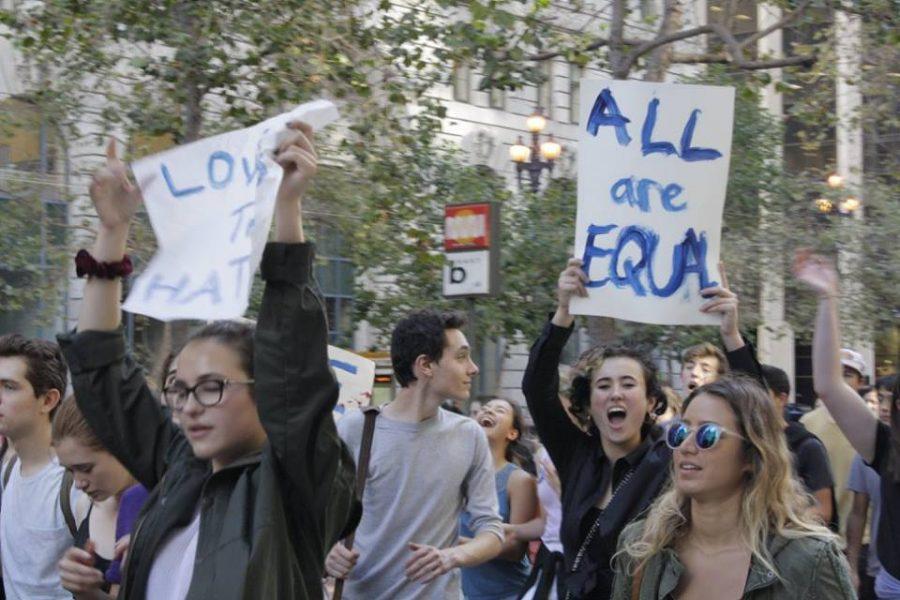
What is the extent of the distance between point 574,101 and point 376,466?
24.5m

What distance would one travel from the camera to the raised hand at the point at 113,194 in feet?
12.3

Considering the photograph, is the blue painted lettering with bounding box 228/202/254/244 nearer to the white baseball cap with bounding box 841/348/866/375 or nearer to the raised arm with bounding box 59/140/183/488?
the raised arm with bounding box 59/140/183/488

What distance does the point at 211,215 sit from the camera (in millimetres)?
3496

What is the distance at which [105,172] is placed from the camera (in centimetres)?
375

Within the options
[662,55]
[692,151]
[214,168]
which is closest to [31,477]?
[214,168]

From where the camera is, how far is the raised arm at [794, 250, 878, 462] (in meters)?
5.30

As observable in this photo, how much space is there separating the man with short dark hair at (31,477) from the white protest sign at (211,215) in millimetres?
1735

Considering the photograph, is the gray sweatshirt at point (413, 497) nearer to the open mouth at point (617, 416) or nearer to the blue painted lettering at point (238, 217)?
the open mouth at point (617, 416)

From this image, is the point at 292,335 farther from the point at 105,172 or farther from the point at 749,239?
the point at 749,239

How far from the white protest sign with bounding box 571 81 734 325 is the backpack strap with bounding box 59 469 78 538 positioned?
1892 millimetres

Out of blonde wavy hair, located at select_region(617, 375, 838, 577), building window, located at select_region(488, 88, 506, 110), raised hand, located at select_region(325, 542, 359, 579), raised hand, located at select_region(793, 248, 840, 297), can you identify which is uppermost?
building window, located at select_region(488, 88, 506, 110)

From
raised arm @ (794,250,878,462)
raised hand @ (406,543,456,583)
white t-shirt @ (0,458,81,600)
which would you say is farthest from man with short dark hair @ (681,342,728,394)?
white t-shirt @ (0,458,81,600)

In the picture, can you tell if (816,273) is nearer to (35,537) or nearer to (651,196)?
(651,196)

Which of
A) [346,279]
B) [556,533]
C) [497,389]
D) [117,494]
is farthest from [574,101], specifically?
[117,494]
